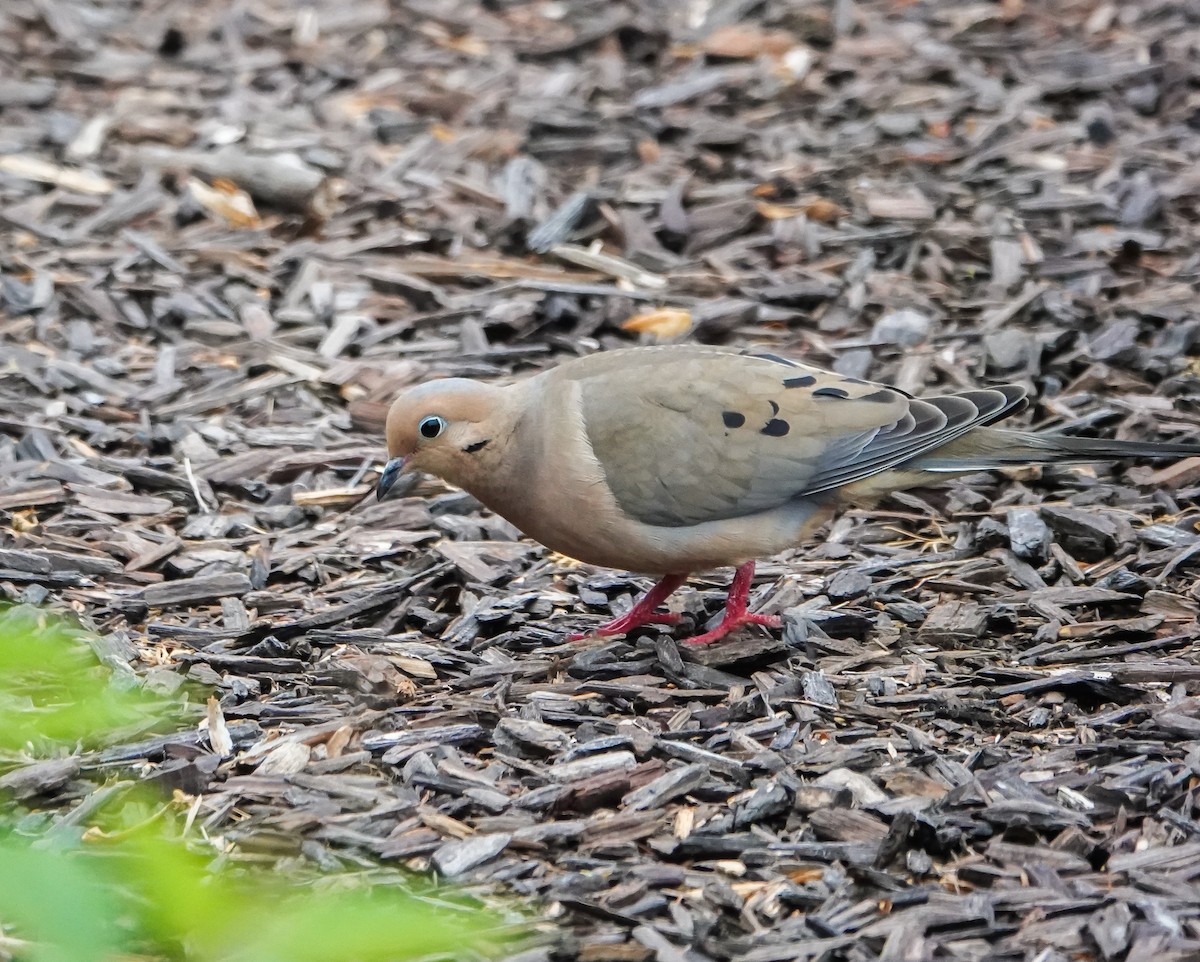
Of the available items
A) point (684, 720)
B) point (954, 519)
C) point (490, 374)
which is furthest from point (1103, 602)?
point (490, 374)

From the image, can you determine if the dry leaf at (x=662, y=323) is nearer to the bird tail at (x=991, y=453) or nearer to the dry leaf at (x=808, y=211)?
the dry leaf at (x=808, y=211)

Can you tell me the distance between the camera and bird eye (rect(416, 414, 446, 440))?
192 inches

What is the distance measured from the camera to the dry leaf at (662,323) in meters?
7.00

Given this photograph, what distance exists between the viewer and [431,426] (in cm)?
489

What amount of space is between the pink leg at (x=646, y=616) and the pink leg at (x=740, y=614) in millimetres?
175

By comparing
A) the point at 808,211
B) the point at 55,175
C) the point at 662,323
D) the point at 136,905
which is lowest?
the point at 662,323

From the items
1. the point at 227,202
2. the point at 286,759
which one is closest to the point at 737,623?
the point at 286,759

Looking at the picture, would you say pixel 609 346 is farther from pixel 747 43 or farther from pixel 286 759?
pixel 747 43

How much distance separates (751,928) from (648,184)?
5.63 meters

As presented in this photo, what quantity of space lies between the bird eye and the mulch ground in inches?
26.6

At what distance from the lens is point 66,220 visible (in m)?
7.95

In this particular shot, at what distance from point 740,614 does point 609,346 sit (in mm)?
2333

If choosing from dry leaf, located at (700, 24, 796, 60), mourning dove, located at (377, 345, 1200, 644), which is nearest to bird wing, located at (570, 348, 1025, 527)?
mourning dove, located at (377, 345, 1200, 644)

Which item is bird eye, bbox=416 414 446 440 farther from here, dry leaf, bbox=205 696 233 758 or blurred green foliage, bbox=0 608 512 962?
blurred green foliage, bbox=0 608 512 962
